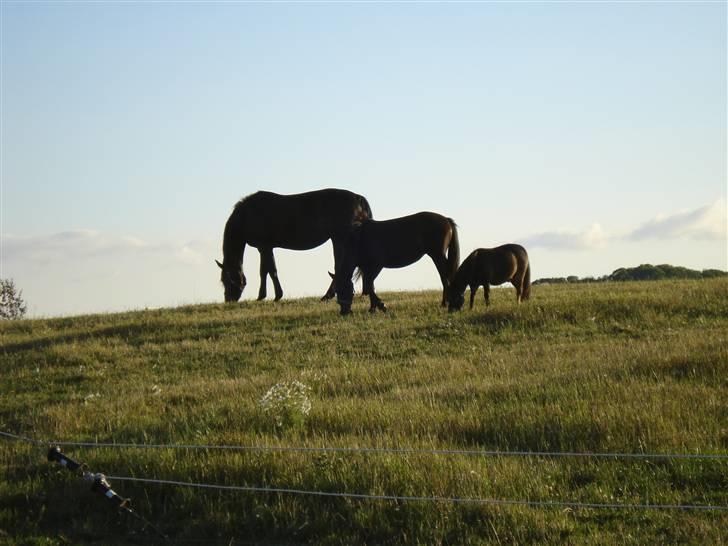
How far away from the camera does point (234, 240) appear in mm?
24906

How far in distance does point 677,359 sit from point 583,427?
376cm

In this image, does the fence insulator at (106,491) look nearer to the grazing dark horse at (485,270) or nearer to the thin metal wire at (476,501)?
the thin metal wire at (476,501)

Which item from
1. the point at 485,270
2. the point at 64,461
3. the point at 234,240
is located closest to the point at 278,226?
the point at 234,240

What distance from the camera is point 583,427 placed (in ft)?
31.4

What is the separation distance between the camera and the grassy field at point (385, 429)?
7.70 meters

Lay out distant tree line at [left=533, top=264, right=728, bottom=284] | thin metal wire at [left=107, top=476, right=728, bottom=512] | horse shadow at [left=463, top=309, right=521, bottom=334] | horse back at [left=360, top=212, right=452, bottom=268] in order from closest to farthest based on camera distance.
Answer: thin metal wire at [left=107, top=476, right=728, bottom=512] < horse shadow at [left=463, top=309, right=521, bottom=334] < horse back at [left=360, top=212, right=452, bottom=268] < distant tree line at [left=533, top=264, right=728, bottom=284]

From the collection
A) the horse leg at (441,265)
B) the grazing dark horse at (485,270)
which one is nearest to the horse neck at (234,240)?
the horse leg at (441,265)

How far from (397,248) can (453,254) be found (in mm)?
1225

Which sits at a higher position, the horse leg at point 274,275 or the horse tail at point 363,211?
the horse tail at point 363,211

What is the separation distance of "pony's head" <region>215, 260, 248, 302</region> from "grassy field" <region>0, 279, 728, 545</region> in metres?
7.19

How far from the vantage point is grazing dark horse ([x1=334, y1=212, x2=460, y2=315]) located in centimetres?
2072

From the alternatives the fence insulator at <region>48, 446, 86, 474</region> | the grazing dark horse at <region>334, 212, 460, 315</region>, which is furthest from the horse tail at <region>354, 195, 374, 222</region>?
the fence insulator at <region>48, 446, 86, 474</region>

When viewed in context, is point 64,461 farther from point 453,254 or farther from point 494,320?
point 453,254

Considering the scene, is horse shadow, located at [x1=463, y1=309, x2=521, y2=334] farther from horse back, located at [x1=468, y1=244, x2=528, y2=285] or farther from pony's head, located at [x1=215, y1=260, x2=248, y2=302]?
pony's head, located at [x1=215, y1=260, x2=248, y2=302]
